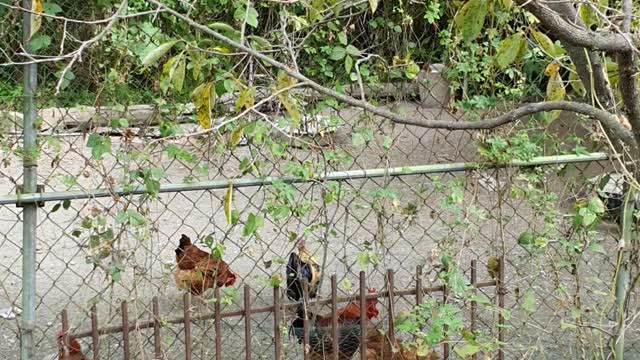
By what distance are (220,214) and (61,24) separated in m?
3.14

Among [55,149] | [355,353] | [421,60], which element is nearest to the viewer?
[55,149]

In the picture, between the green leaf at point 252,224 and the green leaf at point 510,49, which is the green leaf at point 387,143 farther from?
the green leaf at point 510,49

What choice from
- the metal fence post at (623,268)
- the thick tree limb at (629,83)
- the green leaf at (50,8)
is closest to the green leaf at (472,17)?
the thick tree limb at (629,83)

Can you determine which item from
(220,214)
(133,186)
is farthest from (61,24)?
(220,214)

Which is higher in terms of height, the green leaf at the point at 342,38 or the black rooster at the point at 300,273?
the green leaf at the point at 342,38

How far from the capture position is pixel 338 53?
3184 millimetres

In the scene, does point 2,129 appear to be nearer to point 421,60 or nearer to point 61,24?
point 61,24

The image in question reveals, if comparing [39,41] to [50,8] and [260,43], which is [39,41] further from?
[260,43]

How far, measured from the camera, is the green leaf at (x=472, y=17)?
6.55ft

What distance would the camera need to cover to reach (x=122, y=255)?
2.91 m

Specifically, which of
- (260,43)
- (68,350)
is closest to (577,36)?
(260,43)

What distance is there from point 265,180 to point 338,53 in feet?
2.06

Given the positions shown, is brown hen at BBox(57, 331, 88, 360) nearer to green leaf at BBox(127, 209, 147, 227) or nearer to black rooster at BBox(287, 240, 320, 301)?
green leaf at BBox(127, 209, 147, 227)

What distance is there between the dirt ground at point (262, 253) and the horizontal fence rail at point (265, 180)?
6 centimetres
